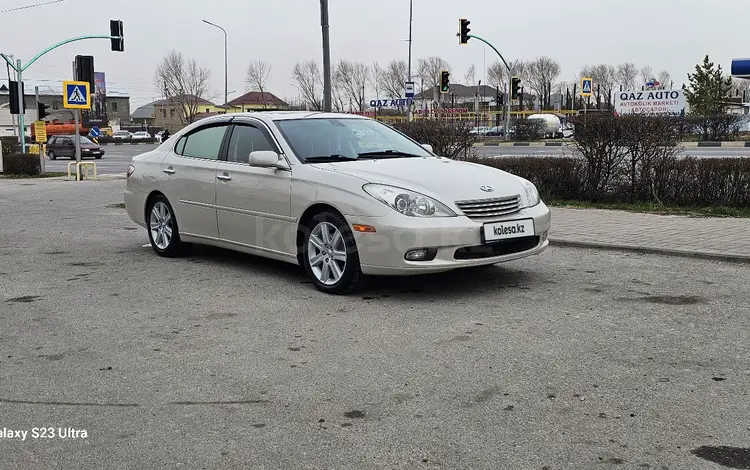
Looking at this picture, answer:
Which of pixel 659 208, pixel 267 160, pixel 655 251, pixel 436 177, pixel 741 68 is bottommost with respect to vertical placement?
pixel 655 251

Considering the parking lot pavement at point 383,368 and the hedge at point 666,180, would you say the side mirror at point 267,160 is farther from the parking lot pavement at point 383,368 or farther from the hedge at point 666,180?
the hedge at point 666,180

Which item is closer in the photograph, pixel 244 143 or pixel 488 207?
pixel 488 207

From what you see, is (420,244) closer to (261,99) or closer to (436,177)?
(436,177)

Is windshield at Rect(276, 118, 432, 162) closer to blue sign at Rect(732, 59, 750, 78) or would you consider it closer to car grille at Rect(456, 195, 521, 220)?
car grille at Rect(456, 195, 521, 220)

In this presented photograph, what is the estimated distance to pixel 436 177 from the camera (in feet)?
21.4

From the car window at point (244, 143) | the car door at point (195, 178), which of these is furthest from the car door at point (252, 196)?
the car door at point (195, 178)

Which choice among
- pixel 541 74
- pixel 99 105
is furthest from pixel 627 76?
pixel 99 105

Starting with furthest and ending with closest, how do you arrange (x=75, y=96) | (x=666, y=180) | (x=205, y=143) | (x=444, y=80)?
(x=444, y=80) < (x=75, y=96) < (x=666, y=180) < (x=205, y=143)

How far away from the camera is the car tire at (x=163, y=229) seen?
27.6ft

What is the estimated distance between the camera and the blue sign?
59.2 feet

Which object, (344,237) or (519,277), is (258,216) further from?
(519,277)

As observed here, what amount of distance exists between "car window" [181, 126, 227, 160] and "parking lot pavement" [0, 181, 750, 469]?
1.20m

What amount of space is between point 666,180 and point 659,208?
0.50 metres

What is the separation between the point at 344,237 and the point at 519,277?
5.79ft
